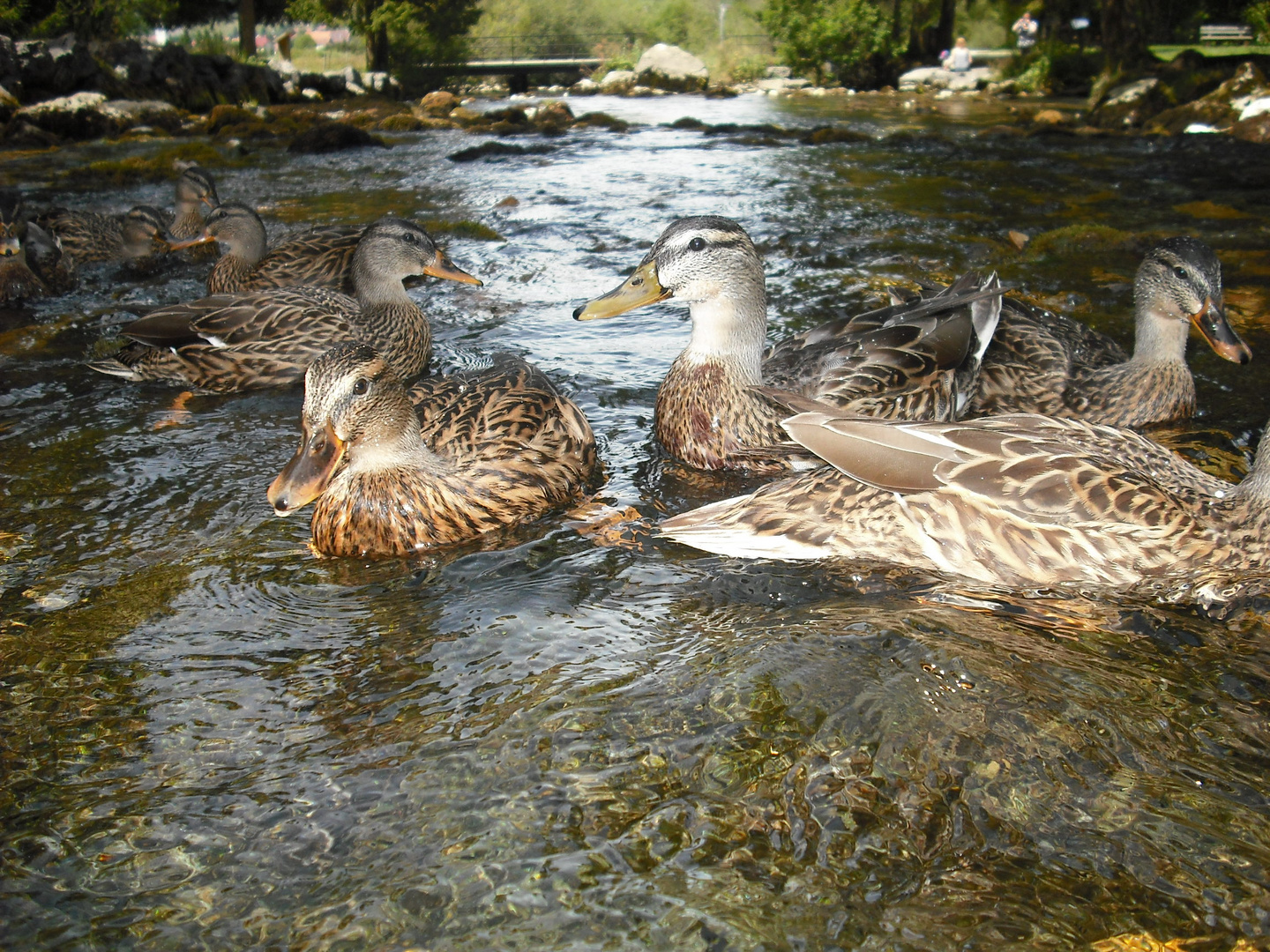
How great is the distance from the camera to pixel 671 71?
51.1 metres

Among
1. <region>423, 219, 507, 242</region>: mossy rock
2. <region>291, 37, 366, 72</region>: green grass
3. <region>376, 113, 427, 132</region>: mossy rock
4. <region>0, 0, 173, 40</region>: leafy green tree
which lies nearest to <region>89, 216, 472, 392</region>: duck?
<region>423, 219, 507, 242</region>: mossy rock

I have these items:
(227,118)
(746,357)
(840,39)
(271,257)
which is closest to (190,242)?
(271,257)

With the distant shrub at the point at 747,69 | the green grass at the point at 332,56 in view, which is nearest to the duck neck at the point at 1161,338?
the green grass at the point at 332,56

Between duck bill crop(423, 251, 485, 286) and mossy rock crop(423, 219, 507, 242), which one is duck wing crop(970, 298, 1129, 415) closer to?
duck bill crop(423, 251, 485, 286)

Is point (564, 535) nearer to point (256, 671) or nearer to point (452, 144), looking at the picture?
point (256, 671)

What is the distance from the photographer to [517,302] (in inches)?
341

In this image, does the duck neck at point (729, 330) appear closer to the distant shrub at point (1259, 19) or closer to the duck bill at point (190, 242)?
the duck bill at point (190, 242)

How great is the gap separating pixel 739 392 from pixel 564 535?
1.50m

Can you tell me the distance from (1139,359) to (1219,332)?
527mm

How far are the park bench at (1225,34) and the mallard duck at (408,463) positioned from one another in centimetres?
4348

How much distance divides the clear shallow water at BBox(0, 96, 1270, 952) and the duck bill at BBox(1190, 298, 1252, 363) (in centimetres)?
52

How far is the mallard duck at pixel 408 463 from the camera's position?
421cm

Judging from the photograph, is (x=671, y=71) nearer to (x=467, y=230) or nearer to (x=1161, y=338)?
(x=467, y=230)

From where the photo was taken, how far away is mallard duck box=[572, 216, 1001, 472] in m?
5.49
